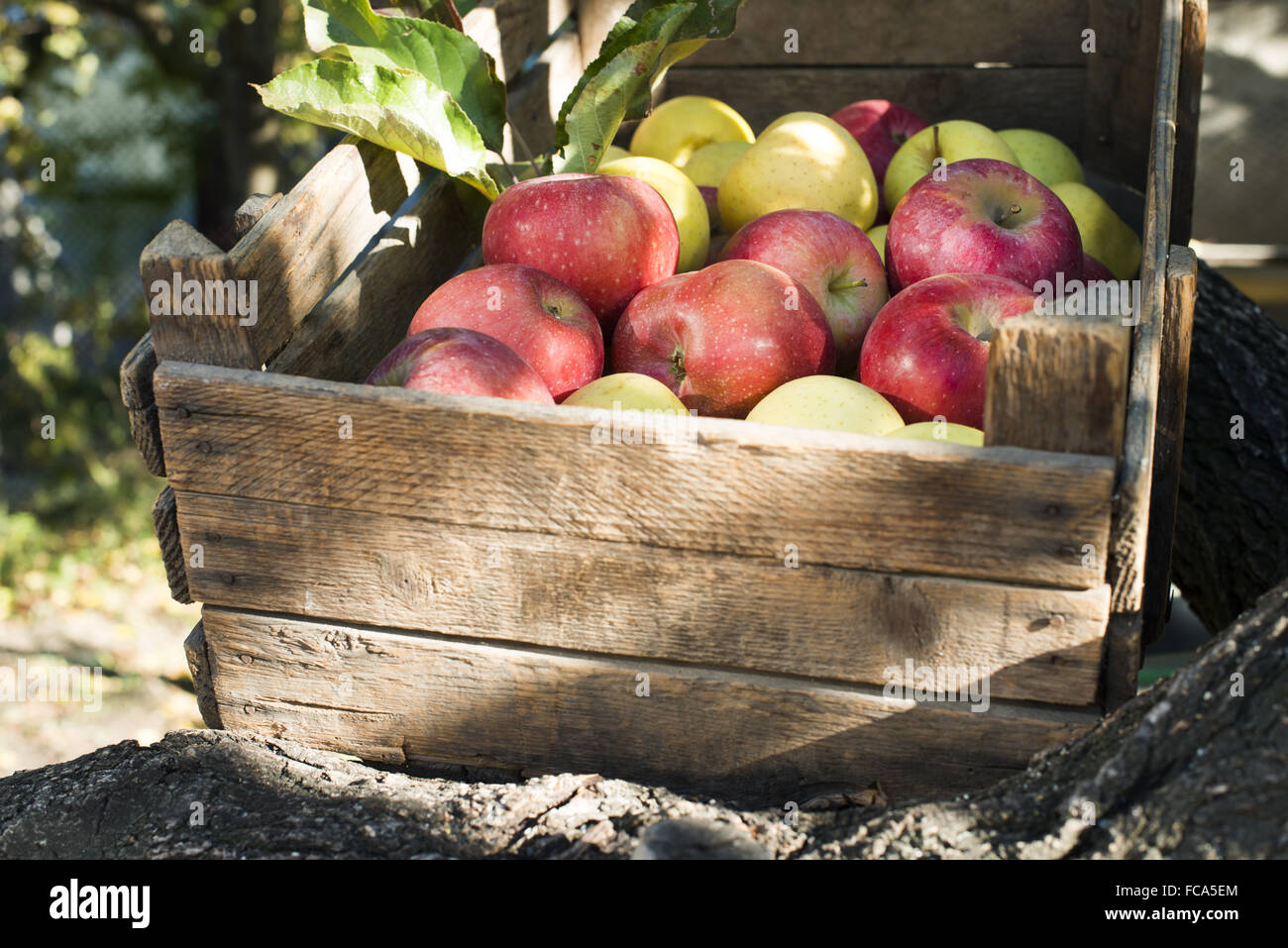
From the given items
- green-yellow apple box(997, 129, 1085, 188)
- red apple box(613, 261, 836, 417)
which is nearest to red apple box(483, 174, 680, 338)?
red apple box(613, 261, 836, 417)

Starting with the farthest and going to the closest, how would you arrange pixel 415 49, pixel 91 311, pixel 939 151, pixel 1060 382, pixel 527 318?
pixel 91 311
pixel 939 151
pixel 415 49
pixel 527 318
pixel 1060 382

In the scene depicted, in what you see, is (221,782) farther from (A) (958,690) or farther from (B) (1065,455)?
(B) (1065,455)

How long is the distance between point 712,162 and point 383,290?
0.80m

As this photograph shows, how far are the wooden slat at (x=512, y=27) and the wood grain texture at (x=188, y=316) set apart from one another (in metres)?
0.97

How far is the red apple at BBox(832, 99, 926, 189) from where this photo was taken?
2459 millimetres

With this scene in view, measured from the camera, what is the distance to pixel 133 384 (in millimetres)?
1467

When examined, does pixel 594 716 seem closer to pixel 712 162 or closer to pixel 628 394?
pixel 628 394

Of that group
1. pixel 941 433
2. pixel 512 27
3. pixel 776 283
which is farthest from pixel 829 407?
pixel 512 27

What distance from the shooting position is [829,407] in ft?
5.13

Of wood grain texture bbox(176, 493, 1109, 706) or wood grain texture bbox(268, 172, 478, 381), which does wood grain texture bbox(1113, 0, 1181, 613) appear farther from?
wood grain texture bbox(268, 172, 478, 381)

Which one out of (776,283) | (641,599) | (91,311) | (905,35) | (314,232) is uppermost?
(905,35)

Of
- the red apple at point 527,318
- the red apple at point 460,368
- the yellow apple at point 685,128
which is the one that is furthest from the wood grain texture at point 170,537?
the yellow apple at point 685,128
